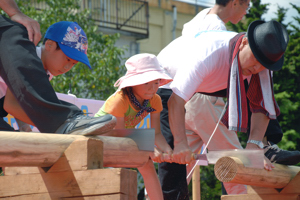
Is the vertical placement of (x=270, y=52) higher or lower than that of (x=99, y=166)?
higher

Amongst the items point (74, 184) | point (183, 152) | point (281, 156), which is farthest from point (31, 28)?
point (281, 156)

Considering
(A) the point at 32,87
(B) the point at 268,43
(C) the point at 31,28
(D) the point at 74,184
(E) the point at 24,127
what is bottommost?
(E) the point at 24,127

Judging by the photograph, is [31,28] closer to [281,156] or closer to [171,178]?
[171,178]

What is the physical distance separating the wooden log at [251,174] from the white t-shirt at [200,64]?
0.47m

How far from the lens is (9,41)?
94.2 inches

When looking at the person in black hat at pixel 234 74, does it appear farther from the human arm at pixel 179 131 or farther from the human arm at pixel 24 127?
the human arm at pixel 24 127

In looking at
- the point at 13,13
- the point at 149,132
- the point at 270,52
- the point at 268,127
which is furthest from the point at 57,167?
the point at 268,127

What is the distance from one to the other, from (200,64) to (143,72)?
379mm

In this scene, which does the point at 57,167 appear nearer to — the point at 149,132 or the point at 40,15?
the point at 149,132

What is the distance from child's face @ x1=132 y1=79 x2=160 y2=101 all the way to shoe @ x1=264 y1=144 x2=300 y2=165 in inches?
37.5

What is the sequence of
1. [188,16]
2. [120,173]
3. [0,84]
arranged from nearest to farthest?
1. [120,173]
2. [0,84]
3. [188,16]

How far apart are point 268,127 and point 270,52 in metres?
0.83

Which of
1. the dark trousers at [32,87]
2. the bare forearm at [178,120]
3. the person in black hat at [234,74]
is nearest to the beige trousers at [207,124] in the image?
the person in black hat at [234,74]

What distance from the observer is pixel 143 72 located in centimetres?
332
